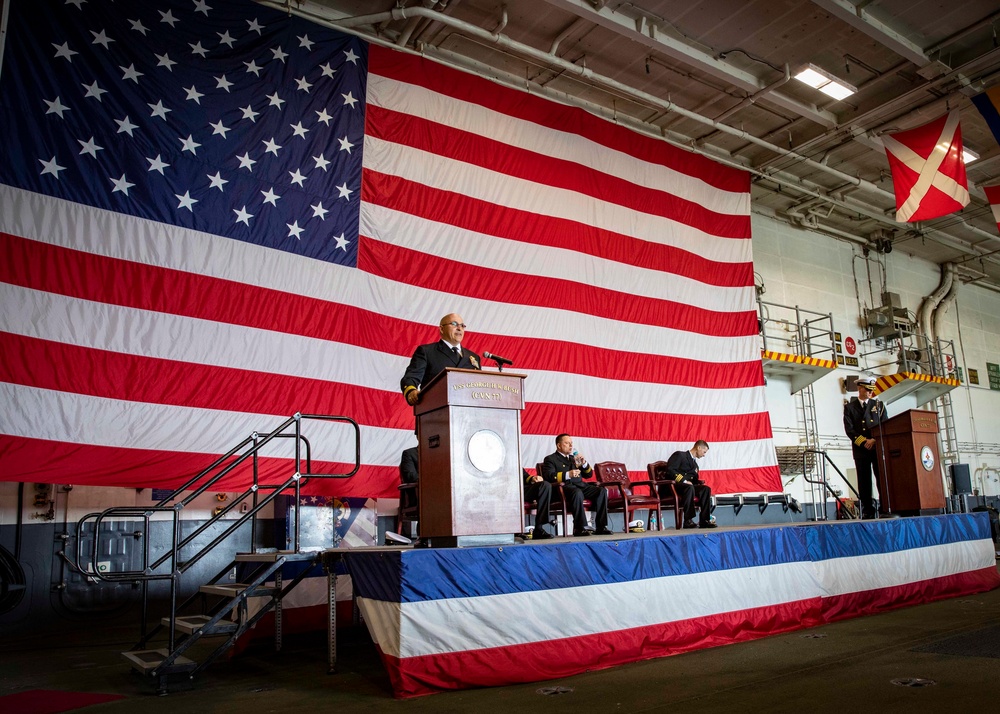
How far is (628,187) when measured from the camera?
8.57 metres

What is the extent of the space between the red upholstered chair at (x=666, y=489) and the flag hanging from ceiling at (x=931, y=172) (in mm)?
3717

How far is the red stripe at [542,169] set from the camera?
22.7 feet

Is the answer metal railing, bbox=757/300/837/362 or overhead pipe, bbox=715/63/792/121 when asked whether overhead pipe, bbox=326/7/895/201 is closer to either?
overhead pipe, bbox=715/63/792/121

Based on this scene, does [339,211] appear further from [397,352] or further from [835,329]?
[835,329]

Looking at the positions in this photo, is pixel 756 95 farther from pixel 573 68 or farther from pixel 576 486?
pixel 576 486

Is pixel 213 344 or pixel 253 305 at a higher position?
pixel 253 305

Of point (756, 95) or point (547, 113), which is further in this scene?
point (756, 95)

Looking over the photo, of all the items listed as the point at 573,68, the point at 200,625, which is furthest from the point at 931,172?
the point at 200,625

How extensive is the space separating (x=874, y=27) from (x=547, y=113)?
3.52 metres

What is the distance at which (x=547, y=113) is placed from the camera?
8.09 metres

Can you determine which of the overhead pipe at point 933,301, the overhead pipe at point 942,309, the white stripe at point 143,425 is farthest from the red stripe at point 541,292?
the overhead pipe at point 942,309

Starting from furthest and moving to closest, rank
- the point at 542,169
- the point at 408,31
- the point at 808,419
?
the point at 808,419 < the point at 542,169 < the point at 408,31

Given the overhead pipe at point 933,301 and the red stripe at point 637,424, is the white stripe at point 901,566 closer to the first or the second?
the red stripe at point 637,424

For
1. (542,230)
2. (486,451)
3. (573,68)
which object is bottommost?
(486,451)
